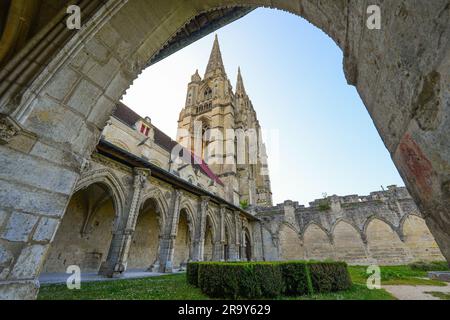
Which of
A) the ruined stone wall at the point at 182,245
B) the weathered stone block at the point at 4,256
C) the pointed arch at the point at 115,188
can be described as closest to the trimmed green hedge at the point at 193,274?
the pointed arch at the point at 115,188

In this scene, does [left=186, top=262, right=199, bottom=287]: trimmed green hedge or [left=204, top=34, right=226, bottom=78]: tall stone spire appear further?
[left=204, top=34, right=226, bottom=78]: tall stone spire

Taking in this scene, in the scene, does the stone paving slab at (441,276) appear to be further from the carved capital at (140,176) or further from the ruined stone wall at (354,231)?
the carved capital at (140,176)

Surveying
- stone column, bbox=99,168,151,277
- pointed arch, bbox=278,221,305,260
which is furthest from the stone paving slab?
stone column, bbox=99,168,151,277

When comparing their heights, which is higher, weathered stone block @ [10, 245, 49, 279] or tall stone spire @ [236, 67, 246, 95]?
tall stone spire @ [236, 67, 246, 95]

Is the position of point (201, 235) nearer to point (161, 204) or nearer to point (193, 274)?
point (161, 204)

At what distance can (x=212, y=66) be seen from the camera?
127ft

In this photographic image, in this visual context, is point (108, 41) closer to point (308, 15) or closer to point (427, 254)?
point (308, 15)

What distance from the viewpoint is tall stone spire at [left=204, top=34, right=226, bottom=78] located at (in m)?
36.9

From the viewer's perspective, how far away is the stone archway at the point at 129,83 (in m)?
0.80

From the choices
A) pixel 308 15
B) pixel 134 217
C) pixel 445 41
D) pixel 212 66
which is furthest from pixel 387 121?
pixel 212 66

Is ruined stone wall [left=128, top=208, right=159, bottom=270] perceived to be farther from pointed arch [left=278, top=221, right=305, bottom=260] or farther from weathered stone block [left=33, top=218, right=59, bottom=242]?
weathered stone block [left=33, top=218, right=59, bottom=242]

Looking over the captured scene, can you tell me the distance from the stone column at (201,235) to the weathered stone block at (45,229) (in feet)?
42.6

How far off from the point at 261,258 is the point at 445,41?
77.9 feet

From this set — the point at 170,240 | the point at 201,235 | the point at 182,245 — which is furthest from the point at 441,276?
the point at 182,245
